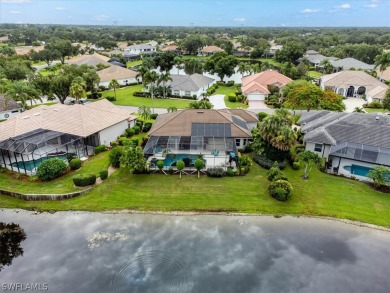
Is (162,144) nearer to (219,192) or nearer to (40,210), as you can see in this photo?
(219,192)

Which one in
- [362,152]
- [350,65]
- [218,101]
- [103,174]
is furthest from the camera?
[350,65]

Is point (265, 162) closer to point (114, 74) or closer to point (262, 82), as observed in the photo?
point (262, 82)

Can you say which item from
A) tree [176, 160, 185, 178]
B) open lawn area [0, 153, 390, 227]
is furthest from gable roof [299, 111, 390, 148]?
tree [176, 160, 185, 178]

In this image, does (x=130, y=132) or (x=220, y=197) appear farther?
(x=130, y=132)

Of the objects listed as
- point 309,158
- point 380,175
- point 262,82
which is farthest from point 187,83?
point 380,175

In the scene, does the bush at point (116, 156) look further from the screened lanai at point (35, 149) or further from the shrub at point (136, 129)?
the shrub at point (136, 129)

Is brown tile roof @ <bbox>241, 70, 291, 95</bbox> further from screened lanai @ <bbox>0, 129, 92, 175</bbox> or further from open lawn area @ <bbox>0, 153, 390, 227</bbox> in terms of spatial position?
screened lanai @ <bbox>0, 129, 92, 175</bbox>

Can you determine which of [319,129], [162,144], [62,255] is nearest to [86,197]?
[62,255]
